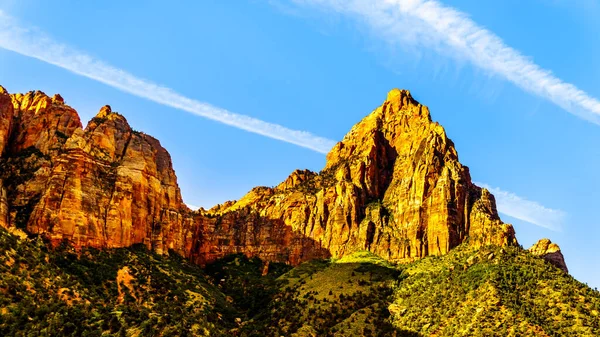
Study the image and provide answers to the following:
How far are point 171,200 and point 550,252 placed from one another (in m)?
111

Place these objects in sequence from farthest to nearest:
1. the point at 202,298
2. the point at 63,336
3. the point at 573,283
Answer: the point at 202,298
the point at 573,283
the point at 63,336

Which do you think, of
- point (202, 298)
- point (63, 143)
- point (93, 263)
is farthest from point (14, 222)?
point (202, 298)

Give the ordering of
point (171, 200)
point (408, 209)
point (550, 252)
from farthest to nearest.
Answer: point (171, 200) < point (408, 209) < point (550, 252)

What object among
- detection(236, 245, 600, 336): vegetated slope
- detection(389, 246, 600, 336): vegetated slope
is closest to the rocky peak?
detection(236, 245, 600, 336): vegetated slope

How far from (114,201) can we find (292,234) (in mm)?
63620

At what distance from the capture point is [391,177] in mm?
197750

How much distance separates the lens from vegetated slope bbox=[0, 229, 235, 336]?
97688mm

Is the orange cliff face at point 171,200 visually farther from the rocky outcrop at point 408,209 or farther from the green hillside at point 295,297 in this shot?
the green hillside at point 295,297

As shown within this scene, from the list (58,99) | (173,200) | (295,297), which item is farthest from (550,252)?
(58,99)

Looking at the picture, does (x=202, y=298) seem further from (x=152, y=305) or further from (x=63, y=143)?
(x=63, y=143)

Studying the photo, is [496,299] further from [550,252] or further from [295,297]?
[295,297]

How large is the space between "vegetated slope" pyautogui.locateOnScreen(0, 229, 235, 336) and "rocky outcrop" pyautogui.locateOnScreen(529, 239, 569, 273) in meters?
83.4

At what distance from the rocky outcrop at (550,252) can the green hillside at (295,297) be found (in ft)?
52.8

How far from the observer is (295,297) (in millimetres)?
151625
